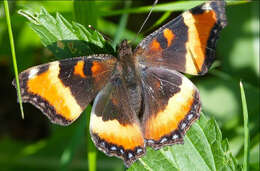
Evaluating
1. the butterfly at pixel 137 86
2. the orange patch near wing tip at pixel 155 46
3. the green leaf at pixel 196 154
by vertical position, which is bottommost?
the green leaf at pixel 196 154

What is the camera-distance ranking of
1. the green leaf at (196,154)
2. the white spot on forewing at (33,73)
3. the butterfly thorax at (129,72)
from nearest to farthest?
the white spot on forewing at (33,73)
the green leaf at (196,154)
the butterfly thorax at (129,72)

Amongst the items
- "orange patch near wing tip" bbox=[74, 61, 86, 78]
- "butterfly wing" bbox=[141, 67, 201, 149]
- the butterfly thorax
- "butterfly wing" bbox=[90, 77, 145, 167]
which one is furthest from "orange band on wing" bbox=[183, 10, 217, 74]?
"orange patch near wing tip" bbox=[74, 61, 86, 78]

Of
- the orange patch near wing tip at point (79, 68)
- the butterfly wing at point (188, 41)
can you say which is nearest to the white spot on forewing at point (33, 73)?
the orange patch near wing tip at point (79, 68)

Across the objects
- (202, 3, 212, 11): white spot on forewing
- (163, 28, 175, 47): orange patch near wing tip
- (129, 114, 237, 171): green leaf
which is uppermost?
(202, 3, 212, 11): white spot on forewing

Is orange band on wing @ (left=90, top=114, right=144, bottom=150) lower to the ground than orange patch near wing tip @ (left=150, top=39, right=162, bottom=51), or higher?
lower

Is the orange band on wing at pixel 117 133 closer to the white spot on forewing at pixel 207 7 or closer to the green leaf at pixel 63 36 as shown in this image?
the green leaf at pixel 63 36

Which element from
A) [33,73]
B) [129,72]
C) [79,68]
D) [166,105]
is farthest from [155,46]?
[33,73]

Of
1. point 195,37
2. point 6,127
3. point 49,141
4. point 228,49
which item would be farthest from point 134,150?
point 6,127

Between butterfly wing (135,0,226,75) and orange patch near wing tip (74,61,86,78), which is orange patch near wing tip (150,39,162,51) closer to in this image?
butterfly wing (135,0,226,75)
